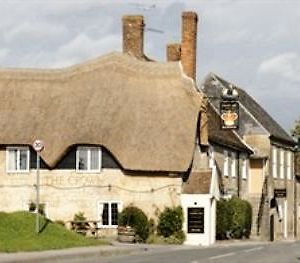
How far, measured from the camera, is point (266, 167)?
7006cm

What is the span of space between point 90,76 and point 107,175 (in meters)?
6.96

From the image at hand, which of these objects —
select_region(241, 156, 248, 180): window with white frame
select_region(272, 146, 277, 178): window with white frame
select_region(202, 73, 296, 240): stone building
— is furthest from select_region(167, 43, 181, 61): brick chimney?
select_region(272, 146, 277, 178): window with white frame

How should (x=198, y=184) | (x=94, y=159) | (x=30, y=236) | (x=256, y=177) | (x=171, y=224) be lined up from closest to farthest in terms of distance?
(x=30, y=236), (x=171, y=224), (x=198, y=184), (x=94, y=159), (x=256, y=177)

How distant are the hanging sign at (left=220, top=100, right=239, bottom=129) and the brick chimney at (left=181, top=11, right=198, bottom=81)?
2.97 m

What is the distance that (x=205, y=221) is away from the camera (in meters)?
51.5

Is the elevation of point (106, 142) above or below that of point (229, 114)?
below

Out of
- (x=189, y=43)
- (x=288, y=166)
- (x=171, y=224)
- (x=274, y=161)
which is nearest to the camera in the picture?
(x=171, y=224)

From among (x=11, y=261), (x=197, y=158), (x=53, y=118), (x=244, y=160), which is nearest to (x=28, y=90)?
(x=53, y=118)

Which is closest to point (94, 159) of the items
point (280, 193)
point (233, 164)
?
point (233, 164)

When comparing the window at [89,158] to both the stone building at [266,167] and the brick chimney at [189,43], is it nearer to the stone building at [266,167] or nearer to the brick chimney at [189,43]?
the brick chimney at [189,43]

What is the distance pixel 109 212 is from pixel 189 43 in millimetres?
13271

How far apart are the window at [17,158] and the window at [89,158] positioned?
326 cm

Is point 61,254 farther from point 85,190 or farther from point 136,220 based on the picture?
point 85,190

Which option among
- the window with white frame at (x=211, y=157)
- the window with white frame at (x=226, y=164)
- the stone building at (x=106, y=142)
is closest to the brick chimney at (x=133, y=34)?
the stone building at (x=106, y=142)
